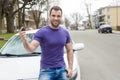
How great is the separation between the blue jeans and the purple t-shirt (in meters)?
0.06

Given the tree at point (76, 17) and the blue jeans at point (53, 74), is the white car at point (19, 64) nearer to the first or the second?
the blue jeans at point (53, 74)

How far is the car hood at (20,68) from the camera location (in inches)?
197

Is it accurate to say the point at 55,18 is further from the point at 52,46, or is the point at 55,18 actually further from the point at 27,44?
the point at 27,44

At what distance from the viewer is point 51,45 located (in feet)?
14.1

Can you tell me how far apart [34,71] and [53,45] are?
40.4 inches

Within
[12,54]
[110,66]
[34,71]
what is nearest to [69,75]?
[34,71]

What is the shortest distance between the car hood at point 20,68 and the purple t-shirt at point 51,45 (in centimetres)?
75

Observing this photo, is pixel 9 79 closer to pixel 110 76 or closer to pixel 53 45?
pixel 53 45

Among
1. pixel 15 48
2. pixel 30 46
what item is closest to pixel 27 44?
pixel 30 46

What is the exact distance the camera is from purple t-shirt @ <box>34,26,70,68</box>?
169 inches

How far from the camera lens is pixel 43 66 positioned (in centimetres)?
437

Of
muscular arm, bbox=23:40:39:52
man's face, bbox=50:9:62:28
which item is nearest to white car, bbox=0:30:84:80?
muscular arm, bbox=23:40:39:52

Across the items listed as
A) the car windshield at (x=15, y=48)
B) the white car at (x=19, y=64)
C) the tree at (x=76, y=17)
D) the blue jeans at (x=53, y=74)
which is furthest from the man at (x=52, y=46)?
the tree at (x=76, y=17)

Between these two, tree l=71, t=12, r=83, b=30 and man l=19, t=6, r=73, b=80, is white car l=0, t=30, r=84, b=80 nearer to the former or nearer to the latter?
man l=19, t=6, r=73, b=80
